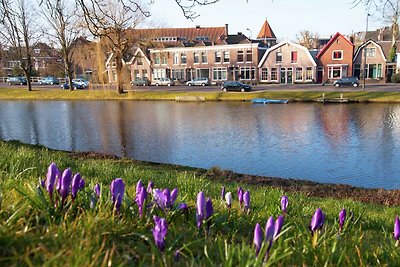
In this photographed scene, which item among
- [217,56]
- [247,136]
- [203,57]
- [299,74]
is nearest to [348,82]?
[299,74]

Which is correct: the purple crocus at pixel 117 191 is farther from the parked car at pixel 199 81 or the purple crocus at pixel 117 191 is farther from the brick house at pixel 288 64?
the parked car at pixel 199 81

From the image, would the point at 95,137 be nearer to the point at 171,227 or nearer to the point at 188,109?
the point at 188,109

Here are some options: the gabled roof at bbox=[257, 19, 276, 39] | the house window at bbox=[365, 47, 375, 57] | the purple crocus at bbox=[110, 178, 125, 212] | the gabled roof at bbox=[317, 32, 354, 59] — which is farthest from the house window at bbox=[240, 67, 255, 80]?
the purple crocus at bbox=[110, 178, 125, 212]

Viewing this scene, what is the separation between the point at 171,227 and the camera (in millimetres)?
2645

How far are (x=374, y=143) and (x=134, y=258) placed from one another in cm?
2057

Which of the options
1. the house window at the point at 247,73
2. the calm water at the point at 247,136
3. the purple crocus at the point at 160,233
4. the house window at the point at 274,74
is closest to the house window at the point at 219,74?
the house window at the point at 247,73

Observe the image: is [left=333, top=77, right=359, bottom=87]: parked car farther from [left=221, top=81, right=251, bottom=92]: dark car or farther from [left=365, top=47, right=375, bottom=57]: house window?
[left=221, top=81, right=251, bottom=92]: dark car

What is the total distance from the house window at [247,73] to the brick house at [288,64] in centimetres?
178

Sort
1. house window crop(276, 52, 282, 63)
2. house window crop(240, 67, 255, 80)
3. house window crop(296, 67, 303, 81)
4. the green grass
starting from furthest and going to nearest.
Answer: house window crop(240, 67, 255, 80)
house window crop(276, 52, 282, 63)
house window crop(296, 67, 303, 81)
the green grass

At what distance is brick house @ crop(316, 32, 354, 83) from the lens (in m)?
58.2

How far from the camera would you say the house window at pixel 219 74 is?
217ft

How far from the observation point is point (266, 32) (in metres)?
83.4

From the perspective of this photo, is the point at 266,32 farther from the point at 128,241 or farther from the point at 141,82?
the point at 128,241

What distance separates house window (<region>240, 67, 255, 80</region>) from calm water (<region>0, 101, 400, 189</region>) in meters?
26.5
